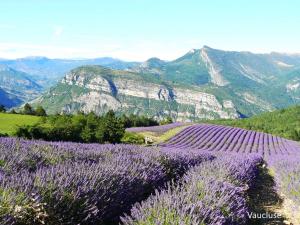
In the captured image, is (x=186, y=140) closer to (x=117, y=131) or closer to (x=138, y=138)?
(x=138, y=138)

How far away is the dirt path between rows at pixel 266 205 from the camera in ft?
28.0

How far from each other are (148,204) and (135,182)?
2.32m

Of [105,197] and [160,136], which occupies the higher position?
[105,197]

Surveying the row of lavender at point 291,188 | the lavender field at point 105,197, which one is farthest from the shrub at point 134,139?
the lavender field at point 105,197

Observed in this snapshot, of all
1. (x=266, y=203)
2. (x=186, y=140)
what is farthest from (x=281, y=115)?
(x=266, y=203)

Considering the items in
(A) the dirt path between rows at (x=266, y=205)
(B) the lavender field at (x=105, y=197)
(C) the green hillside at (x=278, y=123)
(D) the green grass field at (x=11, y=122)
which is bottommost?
(C) the green hillside at (x=278, y=123)

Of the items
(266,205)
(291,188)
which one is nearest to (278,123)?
(291,188)

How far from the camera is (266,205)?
34.6ft

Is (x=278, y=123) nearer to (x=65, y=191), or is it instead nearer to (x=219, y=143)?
(x=219, y=143)

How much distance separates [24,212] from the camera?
4512 mm

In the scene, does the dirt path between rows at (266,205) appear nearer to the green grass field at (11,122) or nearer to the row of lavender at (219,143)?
the row of lavender at (219,143)

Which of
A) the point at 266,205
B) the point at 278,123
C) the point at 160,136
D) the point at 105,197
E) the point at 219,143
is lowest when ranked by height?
the point at 278,123

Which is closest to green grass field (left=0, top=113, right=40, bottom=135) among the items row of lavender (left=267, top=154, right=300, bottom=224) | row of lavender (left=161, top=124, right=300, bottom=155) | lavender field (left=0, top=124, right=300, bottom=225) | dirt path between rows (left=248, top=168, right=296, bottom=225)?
row of lavender (left=161, top=124, right=300, bottom=155)

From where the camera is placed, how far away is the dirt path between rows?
853 cm
